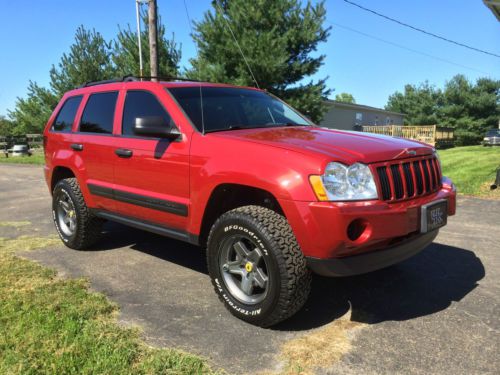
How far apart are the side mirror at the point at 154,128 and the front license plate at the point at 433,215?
205 cm

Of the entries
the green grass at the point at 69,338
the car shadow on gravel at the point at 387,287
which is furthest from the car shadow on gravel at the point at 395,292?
the green grass at the point at 69,338

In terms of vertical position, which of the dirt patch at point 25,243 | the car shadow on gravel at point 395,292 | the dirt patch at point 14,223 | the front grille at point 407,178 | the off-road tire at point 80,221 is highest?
the front grille at point 407,178

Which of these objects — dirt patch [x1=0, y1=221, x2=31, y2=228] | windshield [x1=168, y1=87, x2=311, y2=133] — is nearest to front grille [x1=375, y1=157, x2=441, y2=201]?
windshield [x1=168, y1=87, x2=311, y2=133]

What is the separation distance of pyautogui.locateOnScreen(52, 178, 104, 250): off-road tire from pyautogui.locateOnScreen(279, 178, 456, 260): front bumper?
2.91 meters

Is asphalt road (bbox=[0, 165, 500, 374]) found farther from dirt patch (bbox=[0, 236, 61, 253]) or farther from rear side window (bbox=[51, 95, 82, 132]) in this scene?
rear side window (bbox=[51, 95, 82, 132])

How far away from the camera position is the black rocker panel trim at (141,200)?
379cm

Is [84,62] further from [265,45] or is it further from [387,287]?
[387,287]

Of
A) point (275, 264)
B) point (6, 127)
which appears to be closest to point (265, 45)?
point (275, 264)

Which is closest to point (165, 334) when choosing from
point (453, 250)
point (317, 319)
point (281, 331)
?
point (281, 331)

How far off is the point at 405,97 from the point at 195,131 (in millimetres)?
56232

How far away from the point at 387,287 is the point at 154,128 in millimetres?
2506

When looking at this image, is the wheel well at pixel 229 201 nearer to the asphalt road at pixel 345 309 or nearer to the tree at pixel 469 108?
the asphalt road at pixel 345 309

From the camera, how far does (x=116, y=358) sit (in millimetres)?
2701

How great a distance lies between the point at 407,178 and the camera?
10.6ft
